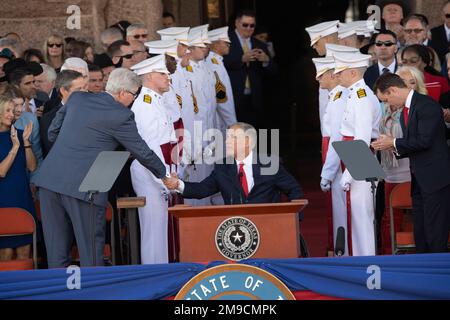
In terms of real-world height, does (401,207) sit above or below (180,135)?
below

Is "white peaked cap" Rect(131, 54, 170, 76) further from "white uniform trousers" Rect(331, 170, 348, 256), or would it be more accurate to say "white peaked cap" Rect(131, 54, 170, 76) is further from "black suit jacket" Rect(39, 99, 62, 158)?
"white uniform trousers" Rect(331, 170, 348, 256)

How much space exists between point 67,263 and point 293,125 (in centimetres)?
775

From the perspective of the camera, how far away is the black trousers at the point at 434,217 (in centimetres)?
911

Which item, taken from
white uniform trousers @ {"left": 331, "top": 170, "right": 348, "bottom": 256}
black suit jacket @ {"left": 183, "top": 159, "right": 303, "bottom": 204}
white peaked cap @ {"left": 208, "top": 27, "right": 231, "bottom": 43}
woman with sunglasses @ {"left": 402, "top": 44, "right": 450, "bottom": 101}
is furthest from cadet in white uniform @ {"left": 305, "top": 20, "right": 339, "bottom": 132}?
white peaked cap @ {"left": 208, "top": 27, "right": 231, "bottom": 43}

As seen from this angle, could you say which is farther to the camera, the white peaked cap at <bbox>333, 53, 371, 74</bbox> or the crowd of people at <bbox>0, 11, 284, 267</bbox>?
the white peaked cap at <bbox>333, 53, 371, 74</bbox>

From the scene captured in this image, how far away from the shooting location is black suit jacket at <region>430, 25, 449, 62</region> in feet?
39.7

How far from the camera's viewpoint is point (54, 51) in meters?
12.2

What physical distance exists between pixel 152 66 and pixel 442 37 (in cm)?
347

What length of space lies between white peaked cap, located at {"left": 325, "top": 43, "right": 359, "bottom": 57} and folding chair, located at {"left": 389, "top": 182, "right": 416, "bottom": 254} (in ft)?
3.66

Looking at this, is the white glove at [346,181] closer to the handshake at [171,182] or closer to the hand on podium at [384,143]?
the hand on podium at [384,143]

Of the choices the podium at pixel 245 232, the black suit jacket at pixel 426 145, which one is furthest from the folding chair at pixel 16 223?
the black suit jacket at pixel 426 145

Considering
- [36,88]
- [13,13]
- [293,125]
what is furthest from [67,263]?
[293,125]

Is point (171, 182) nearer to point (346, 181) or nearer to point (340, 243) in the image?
point (346, 181)

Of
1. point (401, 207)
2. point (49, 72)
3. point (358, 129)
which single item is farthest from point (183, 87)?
point (401, 207)
